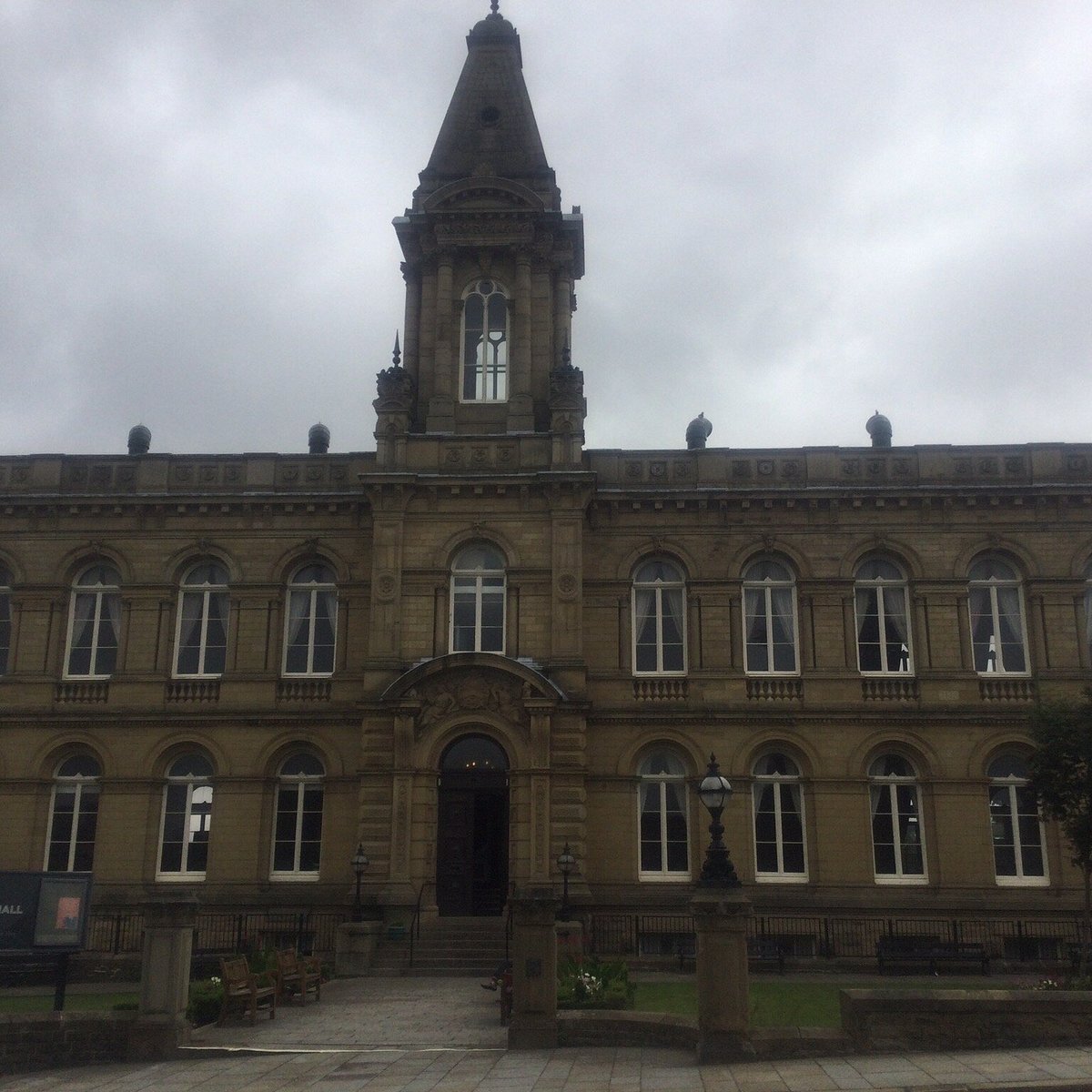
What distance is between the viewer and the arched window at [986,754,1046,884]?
2806cm

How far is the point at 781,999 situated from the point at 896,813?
918 cm

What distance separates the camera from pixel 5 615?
31.0 m

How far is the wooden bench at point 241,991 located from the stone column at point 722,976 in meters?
7.35

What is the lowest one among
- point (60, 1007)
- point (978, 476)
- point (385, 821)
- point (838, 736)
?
point (60, 1007)

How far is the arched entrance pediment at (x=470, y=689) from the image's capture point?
89.6ft

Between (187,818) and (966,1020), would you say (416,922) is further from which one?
(966,1020)

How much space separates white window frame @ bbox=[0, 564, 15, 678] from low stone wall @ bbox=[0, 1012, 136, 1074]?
1565 centimetres

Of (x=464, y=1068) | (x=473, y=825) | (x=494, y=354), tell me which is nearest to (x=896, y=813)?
(x=473, y=825)

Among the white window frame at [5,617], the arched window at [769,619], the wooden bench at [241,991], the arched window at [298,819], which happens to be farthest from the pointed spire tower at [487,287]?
the wooden bench at [241,991]

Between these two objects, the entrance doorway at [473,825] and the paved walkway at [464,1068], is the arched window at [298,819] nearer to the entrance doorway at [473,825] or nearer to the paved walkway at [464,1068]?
the entrance doorway at [473,825]

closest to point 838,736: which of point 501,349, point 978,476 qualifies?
point 978,476

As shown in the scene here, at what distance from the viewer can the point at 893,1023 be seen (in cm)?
1467

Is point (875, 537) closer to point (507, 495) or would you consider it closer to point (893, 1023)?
point (507, 495)

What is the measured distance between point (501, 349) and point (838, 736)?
1340 centimetres
